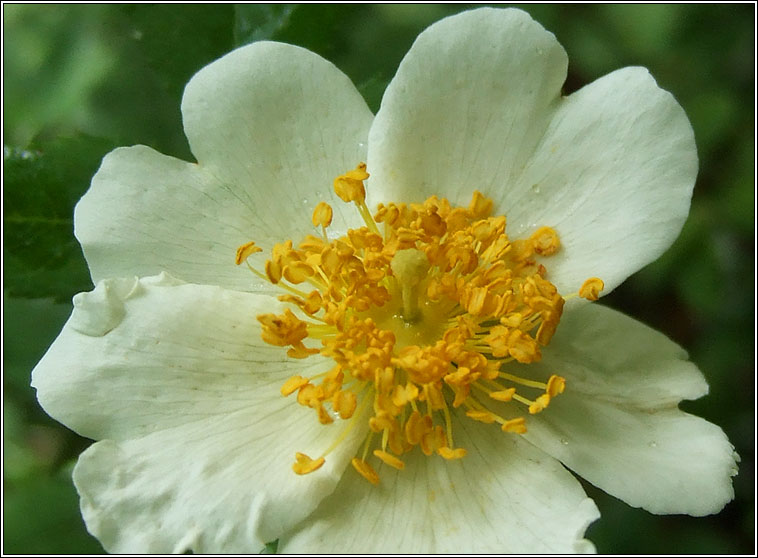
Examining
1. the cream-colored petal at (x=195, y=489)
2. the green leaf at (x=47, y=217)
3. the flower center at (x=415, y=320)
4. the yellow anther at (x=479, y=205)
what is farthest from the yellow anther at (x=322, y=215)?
the green leaf at (x=47, y=217)

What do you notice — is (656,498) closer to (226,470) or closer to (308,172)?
(226,470)

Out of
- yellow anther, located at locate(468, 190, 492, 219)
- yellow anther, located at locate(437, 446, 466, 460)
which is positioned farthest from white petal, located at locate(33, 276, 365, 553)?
yellow anther, located at locate(468, 190, 492, 219)

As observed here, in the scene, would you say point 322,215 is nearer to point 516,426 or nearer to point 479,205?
point 479,205

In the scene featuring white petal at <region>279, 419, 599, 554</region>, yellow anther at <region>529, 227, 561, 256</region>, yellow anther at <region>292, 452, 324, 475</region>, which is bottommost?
white petal at <region>279, 419, 599, 554</region>

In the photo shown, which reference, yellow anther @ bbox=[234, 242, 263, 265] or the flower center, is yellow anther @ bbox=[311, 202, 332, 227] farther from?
yellow anther @ bbox=[234, 242, 263, 265]

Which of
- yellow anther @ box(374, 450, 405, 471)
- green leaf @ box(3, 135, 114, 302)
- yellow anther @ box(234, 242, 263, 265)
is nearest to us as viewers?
yellow anther @ box(374, 450, 405, 471)

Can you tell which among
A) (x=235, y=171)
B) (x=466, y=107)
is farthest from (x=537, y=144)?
(x=235, y=171)
